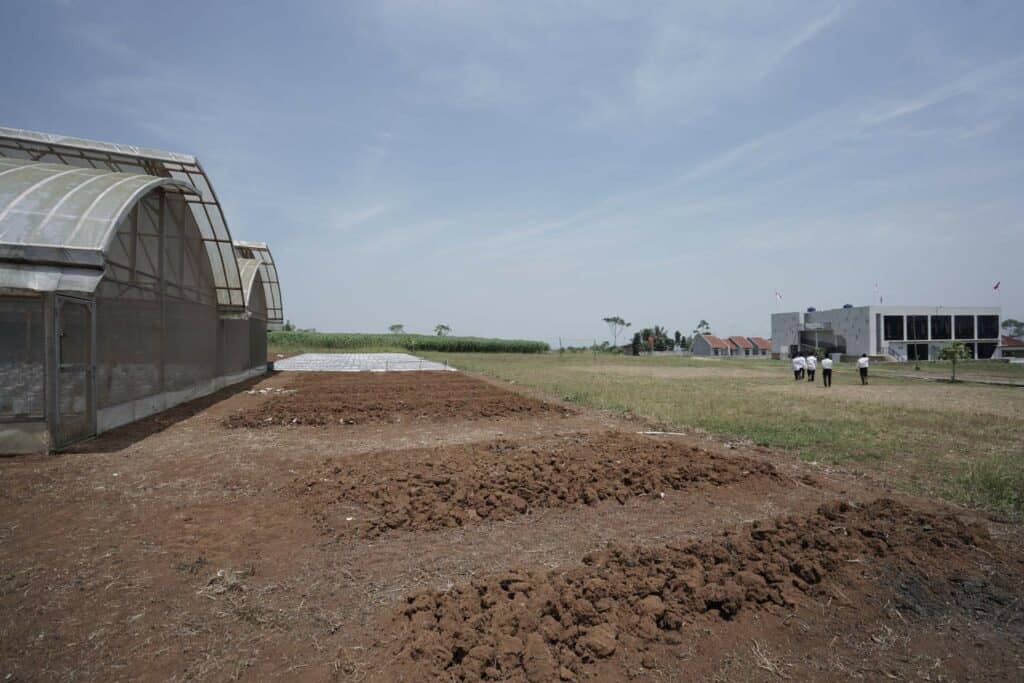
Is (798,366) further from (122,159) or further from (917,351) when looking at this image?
(917,351)

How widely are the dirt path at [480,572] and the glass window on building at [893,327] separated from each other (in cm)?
6230

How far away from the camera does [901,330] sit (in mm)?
57938

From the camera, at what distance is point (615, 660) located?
307 cm

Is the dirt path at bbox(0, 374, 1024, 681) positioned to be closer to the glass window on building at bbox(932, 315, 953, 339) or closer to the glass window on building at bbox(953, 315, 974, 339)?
the glass window on building at bbox(932, 315, 953, 339)

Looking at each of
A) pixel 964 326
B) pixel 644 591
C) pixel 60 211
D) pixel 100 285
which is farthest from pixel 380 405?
pixel 964 326

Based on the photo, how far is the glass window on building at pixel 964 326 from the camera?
60209 mm

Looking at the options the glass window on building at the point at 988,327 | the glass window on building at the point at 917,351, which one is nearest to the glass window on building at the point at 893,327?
the glass window on building at the point at 917,351

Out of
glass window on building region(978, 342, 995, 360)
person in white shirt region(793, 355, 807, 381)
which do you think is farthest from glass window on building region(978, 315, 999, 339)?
person in white shirt region(793, 355, 807, 381)

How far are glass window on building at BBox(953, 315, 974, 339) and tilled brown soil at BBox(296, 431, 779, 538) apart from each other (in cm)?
7068

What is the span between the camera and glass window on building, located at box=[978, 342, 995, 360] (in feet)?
201

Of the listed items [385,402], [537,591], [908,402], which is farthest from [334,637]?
[908,402]

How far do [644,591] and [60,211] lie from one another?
10456mm

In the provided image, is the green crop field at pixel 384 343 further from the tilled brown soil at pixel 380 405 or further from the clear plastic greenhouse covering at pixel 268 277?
the tilled brown soil at pixel 380 405

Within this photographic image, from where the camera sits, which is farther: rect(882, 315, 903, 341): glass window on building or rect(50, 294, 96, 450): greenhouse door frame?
rect(882, 315, 903, 341): glass window on building
